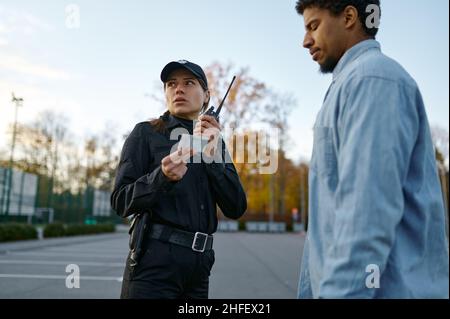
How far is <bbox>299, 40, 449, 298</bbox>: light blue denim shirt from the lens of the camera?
1.13m

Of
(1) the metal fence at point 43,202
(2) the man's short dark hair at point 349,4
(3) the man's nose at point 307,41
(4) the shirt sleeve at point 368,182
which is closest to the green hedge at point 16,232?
(1) the metal fence at point 43,202

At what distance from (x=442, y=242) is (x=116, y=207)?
4.89ft

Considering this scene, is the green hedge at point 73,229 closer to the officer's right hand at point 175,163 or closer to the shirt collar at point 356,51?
the officer's right hand at point 175,163

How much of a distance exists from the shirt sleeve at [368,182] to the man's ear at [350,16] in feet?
1.00

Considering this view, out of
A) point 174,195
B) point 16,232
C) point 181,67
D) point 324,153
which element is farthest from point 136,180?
point 16,232

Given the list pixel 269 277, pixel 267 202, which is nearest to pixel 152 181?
pixel 269 277

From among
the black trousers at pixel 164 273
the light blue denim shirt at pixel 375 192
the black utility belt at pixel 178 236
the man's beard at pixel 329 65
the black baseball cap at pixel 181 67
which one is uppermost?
the black baseball cap at pixel 181 67

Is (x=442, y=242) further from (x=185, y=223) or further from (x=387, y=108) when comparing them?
(x=185, y=223)

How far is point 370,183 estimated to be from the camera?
1.15 m

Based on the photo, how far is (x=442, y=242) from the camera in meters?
1.32

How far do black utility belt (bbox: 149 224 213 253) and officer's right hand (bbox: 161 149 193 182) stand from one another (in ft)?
1.02

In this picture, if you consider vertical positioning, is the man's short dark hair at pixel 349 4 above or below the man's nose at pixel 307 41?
above

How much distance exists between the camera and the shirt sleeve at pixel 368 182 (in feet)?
3.67

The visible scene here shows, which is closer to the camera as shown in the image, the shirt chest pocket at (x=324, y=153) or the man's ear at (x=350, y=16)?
the shirt chest pocket at (x=324, y=153)
